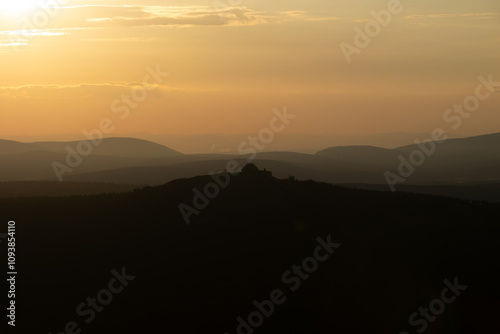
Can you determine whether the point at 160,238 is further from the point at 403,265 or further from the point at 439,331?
the point at 439,331

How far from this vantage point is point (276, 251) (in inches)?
1240

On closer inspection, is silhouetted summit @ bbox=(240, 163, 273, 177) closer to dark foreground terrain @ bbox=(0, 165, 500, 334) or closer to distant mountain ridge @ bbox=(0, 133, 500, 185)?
dark foreground terrain @ bbox=(0, 165, 500, 334)

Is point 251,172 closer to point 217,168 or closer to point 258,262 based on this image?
point 258,262

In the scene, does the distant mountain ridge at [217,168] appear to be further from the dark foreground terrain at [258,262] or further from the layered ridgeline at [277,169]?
the dark foreground terrain at [258,262]

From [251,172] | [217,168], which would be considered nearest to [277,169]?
[217,168]

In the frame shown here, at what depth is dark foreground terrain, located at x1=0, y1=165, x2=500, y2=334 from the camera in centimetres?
2727

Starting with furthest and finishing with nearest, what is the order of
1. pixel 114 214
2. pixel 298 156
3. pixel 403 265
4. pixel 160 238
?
pixel 298 156
pixel 114 214
pixel 160 238
pixel 403 265

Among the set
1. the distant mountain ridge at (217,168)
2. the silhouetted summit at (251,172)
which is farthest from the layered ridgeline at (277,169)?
the silhouetted summit at (251,172)

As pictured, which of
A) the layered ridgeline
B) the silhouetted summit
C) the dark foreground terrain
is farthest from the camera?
the layered ridgeline

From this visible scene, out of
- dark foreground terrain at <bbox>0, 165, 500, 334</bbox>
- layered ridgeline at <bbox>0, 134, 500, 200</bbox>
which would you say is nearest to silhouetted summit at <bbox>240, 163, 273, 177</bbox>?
dark foreground terrain at <bbox>0, 165, 500, 334</bbox>

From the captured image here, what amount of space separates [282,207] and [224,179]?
392cm

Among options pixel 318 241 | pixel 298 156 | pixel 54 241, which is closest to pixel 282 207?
pixel 318 241

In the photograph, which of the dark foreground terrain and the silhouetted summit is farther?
the silhouetted summit

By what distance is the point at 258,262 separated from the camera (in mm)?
30500
